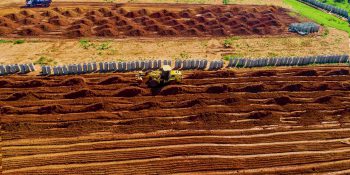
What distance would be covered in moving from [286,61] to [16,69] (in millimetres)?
26324

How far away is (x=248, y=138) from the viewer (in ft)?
63.2

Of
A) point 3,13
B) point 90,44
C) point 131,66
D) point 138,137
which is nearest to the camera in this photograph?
point 138,137

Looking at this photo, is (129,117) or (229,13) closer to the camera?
(129,117)

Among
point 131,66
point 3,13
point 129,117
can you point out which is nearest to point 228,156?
point 129,117

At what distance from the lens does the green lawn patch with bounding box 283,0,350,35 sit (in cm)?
4078

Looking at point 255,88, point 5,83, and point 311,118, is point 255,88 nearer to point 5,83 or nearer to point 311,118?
point 311,118

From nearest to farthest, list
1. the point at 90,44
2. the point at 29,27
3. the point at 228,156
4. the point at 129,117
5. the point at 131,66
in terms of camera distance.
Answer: the point at 228,156 → the point at 129,117 → the point at 131,66 → the point at 90,44 → the point at 29,27

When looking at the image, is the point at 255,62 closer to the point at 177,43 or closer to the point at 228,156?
the point at 177,43

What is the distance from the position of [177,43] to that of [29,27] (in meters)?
18.4

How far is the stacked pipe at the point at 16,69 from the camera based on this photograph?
24.9 meters

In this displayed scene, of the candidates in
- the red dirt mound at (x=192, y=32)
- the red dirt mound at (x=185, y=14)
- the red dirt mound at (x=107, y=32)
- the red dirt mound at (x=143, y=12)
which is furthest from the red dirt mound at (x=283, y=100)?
the red dirt mound at (x=143, y=12)

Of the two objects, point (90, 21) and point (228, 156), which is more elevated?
A: point (90, 21)

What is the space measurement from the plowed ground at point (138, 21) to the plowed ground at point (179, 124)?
11.0m

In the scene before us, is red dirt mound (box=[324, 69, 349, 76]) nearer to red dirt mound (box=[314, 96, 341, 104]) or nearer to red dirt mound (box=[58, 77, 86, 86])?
red dirt mound (box=[314, 96, 341, 104])
